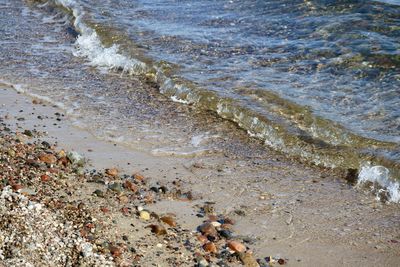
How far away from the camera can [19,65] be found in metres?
9.73

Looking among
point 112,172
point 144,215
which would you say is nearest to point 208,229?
point 144,215

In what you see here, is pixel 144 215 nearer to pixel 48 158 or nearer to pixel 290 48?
pixel 48 158

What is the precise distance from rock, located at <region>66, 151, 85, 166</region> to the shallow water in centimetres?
81

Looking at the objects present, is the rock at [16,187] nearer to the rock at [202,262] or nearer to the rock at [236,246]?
the rock at [202,262]

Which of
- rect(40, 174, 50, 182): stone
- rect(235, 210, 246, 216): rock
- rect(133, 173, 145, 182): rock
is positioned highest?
rect(40, 174, 50, 182): stone

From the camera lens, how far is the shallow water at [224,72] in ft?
23.8

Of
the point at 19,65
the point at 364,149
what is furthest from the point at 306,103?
the point at 19,65

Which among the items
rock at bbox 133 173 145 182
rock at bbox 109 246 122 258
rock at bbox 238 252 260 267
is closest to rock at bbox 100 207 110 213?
rock at bbox 109 246 122 258

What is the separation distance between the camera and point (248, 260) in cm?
472

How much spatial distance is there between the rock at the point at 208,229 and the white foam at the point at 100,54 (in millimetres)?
5022

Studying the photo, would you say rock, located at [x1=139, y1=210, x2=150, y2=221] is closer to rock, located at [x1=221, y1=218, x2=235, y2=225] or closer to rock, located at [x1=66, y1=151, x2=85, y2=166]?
rock, located at [x1=221, y1=218, x2=235, y2=225]

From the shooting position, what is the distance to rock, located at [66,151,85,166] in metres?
6.24

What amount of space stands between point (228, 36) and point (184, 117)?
3.79 m

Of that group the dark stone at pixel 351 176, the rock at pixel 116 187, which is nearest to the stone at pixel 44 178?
the rock at pixel 116 187
